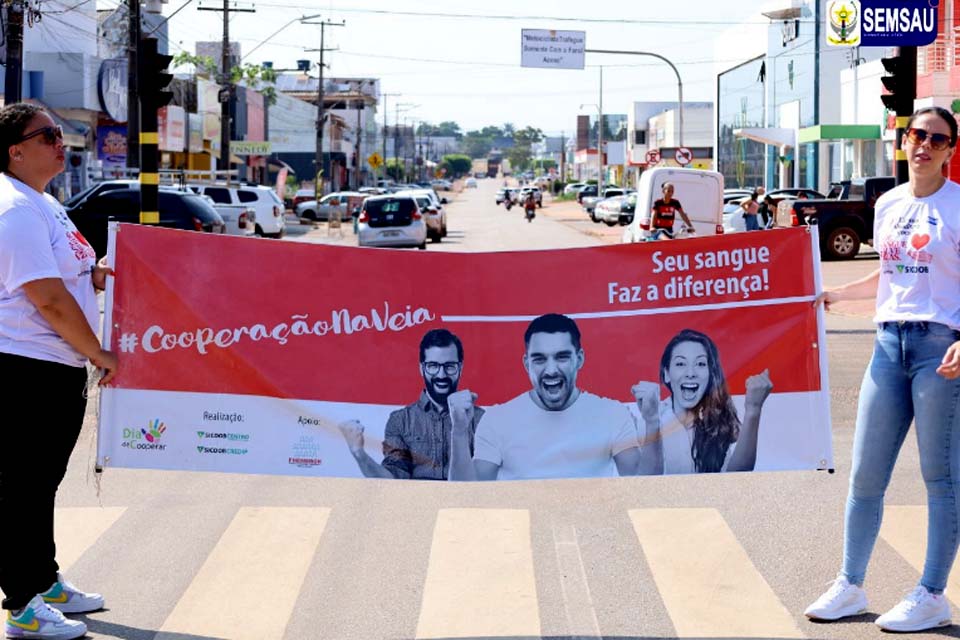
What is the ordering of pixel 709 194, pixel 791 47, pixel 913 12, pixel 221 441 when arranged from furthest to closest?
1. pixel 791 47
2. pixel 709 194
3. pixel 913 12
4. pixel 221 441

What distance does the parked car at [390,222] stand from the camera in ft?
127

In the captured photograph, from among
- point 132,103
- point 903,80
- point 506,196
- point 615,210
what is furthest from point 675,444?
point 506,196

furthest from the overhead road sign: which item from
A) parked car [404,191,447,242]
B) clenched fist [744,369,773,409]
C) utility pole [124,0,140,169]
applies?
clenched fist [744,369,773,409]

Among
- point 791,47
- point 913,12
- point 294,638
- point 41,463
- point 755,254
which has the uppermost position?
point 791,47

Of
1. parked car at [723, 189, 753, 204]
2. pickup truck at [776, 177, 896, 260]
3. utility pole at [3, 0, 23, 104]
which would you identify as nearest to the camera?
utility pole at [3, 0, 23, 104]

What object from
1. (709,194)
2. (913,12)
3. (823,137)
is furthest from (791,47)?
(913,12)

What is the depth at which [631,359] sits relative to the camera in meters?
6.23

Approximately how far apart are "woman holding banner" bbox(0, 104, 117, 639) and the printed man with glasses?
126 cm

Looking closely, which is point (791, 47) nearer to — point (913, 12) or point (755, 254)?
point (913, 12)

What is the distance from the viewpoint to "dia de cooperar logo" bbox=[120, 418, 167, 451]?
6.13m

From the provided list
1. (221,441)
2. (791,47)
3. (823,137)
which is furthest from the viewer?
(791,47)

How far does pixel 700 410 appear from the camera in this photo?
6.22 m

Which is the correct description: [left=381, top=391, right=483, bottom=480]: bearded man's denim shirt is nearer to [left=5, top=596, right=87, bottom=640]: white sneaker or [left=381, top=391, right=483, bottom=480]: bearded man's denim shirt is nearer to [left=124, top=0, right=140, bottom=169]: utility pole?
[left=5, top=596, right=87, bottom=640]: white sneaker

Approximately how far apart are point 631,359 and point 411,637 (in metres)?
1.59
